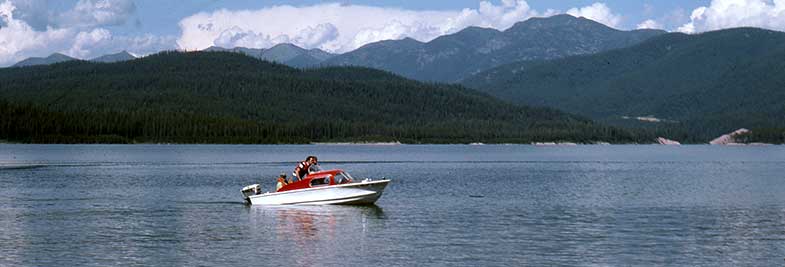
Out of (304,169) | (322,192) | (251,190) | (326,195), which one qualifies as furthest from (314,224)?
(251,190)

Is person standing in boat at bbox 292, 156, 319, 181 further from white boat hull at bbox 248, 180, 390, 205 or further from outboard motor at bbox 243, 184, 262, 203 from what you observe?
outboard motor at bbox 243, 184, 262, 203

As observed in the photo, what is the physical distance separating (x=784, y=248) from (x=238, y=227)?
28786mm

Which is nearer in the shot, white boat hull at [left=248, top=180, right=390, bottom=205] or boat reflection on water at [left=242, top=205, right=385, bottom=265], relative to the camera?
boat reflection on water at [left=242, top=205, right=385, bottom=265]

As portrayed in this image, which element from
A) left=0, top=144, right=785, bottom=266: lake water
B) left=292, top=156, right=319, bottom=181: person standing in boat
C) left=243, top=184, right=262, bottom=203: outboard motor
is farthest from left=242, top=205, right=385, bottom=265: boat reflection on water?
left=292, top=156, right=319, bottom=181: person standing in boat

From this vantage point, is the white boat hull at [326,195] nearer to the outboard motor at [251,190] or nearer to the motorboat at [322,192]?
the motorboat at [322,192]

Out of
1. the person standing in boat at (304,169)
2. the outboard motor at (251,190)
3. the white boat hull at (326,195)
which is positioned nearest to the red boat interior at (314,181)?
the white boat hull at (326,195)

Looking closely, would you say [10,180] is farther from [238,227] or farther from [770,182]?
[770,182]

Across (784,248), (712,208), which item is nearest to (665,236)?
(784,248)

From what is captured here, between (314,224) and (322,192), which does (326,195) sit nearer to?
(322,192)

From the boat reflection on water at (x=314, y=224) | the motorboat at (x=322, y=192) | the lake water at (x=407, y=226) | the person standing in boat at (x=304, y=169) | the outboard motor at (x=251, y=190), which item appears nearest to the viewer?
the lake water at (x=407, y=226)

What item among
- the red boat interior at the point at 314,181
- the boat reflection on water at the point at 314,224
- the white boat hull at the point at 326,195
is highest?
the red boat interior at the point at 314,181

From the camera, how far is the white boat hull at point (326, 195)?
234 feet

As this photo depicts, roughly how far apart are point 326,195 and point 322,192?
0.39 m

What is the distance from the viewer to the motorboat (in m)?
71.2
